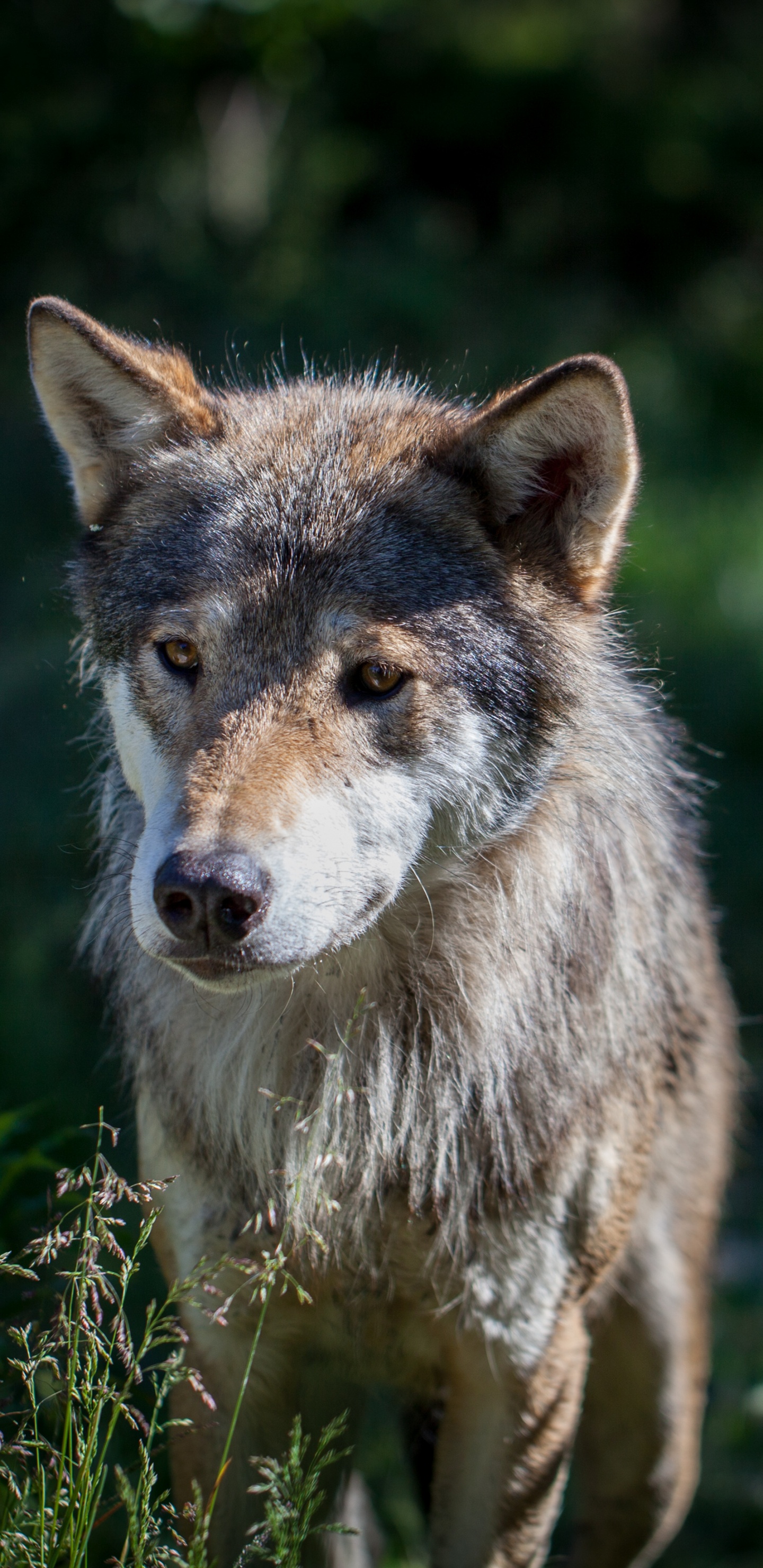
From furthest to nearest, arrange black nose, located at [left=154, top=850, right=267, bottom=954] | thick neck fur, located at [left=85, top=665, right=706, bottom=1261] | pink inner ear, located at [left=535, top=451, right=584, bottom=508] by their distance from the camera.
A: thick neck fur, located at [left=85, top=665, right=706, bottom=1261]
pink inner ear, located at [left=535, top=451, right=584, bottom=508]
black nose, located at [left=154, top=850, right=267, bottom=954]

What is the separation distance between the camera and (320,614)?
2.44 metres

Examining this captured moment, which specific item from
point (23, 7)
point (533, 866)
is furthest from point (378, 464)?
point (23, 7)

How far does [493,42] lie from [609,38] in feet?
3.75

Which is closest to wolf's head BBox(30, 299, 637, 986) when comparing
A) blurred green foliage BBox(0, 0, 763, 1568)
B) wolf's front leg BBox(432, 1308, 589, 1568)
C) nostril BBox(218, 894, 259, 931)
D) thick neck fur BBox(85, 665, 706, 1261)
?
nostril BBox(218, 894, 259, 931)

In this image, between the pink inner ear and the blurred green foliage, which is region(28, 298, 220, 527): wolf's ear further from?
the blurred green foliage

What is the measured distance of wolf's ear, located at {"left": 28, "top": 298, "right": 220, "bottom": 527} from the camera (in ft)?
8.64

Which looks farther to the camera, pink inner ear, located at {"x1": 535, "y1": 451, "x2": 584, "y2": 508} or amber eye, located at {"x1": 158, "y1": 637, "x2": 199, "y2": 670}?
pink inner ear, located at {"x1": 535, "y1": 451, "x2": 584, "y2": 508}

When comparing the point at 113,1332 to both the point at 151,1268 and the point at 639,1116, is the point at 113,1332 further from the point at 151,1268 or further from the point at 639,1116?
the point at 151,1268

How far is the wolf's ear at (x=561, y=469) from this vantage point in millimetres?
2463

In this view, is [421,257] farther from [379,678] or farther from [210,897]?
[210,897]

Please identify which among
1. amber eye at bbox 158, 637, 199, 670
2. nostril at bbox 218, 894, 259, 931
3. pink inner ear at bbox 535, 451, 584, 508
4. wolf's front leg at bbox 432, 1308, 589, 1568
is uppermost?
pink inner ear at bbox 535, 451, 584, 508

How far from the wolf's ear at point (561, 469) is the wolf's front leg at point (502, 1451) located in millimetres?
1540

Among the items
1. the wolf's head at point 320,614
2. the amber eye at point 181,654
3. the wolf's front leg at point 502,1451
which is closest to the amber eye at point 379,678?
the wolf's head at point 320,614

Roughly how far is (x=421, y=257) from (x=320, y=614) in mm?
7877
